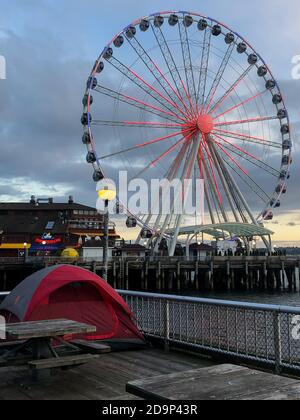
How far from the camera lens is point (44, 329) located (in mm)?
5352

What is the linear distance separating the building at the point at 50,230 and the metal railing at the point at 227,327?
4853 cm

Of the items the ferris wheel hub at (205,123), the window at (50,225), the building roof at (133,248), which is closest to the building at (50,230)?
the window at (50,225)

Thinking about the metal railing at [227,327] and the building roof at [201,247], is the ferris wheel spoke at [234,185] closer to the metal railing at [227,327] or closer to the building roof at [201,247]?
the building roof at [201,247]

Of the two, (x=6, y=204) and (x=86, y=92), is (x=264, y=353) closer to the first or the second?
(x=86, y=92)

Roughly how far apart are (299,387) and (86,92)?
34120 mm

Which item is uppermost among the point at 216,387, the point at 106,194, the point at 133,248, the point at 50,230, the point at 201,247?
the point at 50,230

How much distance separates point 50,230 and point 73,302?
54.8 meters

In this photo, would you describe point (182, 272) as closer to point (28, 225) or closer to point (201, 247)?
point (201, 247)

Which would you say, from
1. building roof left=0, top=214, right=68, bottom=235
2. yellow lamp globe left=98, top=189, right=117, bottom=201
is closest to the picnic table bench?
yellow lamp globe left=98, top=189, right=117, bottom=201

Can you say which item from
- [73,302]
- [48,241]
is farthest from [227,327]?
[48,241]

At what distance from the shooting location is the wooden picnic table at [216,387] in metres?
3.01

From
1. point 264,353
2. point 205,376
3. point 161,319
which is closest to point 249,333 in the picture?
point 264,353

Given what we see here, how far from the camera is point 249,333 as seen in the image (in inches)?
248

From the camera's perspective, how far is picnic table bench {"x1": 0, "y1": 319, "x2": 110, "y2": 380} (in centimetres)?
520
